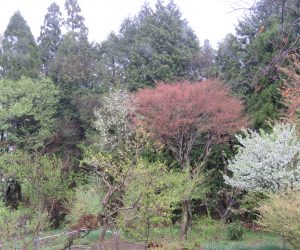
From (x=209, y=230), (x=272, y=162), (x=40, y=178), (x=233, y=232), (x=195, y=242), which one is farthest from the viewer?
(x=40, y=178)

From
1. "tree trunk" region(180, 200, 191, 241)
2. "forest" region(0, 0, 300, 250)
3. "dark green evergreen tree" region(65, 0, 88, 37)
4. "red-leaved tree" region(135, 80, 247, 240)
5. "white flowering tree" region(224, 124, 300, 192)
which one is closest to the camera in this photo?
"forest" region(0, 0, 300, 250)

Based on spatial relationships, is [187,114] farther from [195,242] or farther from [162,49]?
[162,49]

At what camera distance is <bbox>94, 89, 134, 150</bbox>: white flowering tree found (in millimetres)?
18219

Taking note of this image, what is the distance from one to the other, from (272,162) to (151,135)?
16.4 ft

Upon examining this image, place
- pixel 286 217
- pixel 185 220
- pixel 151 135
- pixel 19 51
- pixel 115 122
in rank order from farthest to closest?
1. pixel 19 51
2. pixel 115 122
3. pixel 151 135
4. pixel 185 220
5. pixel 286 217

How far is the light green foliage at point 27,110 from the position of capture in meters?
20.8

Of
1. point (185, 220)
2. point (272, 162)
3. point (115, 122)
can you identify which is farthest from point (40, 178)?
point (272, 162)

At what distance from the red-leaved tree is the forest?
0.17 feet

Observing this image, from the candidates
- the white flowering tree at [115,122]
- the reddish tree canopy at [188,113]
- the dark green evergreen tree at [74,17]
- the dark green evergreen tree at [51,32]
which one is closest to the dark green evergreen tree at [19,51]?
the dark green evergreen tree at [51,32]

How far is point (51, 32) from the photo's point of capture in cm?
2697

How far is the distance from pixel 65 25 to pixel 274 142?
717 inches

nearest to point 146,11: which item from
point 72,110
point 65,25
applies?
point 65,25

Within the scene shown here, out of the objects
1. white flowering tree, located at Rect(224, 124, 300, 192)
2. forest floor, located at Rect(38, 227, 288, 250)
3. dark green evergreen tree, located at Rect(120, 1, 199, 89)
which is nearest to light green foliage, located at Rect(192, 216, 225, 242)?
forest floor, located at Rect(38, 227, 288, 250)

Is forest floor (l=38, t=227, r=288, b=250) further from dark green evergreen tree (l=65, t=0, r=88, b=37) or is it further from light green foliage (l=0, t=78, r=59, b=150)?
dark green evergreen tree (l=65, t=0, r=88, b=37)
